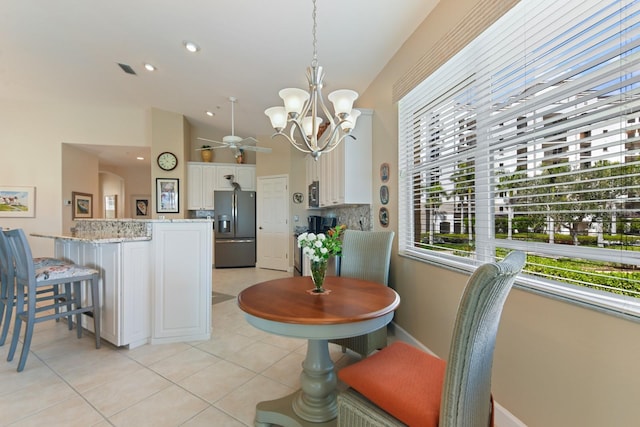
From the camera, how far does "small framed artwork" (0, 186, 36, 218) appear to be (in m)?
4.95

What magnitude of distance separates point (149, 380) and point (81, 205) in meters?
5.31

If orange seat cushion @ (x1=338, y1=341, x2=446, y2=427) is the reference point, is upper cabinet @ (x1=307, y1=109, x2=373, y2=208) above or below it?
above

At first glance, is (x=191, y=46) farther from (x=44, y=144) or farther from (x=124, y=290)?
(x=44, y=144)

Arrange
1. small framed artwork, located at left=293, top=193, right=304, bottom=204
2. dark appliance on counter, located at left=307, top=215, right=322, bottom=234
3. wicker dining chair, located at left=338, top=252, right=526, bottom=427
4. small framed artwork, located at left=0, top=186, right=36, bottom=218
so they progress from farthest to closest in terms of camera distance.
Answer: small framed artwork, located at left=293, top=193, right=304, bottom=204 → dark appliance on counter, located at left=307, top=215, right=322, bottom=234 → small framed artwork, located at left=0, top=186, right=36, bottom=218 → wicker dining chair, located at left=338, top=252, right=526, bottom=427

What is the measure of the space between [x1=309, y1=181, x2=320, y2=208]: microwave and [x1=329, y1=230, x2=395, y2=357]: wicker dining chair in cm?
213

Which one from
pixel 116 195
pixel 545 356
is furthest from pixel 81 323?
pixel 116 195

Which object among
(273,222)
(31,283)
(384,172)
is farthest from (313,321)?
(273,222)

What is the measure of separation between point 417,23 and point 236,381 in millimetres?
3148

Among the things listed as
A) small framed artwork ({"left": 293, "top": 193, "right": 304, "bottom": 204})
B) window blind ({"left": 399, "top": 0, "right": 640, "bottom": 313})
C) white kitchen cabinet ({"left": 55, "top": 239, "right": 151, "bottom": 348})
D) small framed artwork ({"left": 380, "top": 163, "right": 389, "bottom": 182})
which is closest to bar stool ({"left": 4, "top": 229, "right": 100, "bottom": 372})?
white kitchen cabinet ({"left": 55, "top": 239, "right": 151, "bottom": 348})

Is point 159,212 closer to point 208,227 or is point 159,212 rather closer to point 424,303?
point 208,227

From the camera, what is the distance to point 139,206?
8.62 meters

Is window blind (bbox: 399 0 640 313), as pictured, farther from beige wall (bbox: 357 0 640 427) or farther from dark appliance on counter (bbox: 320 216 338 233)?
dark appliance on counter (bbox: 320 216 338 233)

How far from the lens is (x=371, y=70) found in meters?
3.21

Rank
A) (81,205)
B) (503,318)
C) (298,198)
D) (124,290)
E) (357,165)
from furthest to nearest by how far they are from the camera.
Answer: (298,198), (81,205), (357,165), (124,290), (503,318)
